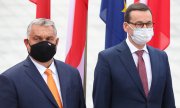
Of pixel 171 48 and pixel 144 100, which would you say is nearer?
pixel 144 100

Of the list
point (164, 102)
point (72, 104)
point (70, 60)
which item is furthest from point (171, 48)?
point (72, 104)

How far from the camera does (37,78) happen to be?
7.93 ft

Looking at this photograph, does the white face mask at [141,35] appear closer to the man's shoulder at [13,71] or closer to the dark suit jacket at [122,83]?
the dark suit jacket at [122,83]

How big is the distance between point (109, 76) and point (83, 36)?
1071 mm

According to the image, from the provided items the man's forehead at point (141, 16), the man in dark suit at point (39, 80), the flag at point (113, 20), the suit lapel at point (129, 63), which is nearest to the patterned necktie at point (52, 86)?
the man in dark suit at point (39, 80)

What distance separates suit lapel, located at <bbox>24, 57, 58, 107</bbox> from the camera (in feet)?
7.83

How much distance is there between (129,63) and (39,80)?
0.53 meters

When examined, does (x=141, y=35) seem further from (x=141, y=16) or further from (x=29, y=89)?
(x=29, y=89)

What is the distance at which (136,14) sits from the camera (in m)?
2.65

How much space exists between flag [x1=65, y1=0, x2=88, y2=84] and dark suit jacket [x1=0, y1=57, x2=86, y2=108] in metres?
1.13

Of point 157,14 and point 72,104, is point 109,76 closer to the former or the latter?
point 72,104

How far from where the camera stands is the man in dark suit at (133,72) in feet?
8.59

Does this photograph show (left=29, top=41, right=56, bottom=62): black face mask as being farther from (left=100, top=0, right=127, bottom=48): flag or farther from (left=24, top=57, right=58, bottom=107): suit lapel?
(left=100, top=0, right=127, bottom=48): flag

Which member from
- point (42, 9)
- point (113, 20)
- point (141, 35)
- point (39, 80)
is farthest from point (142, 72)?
point (42, 9)
